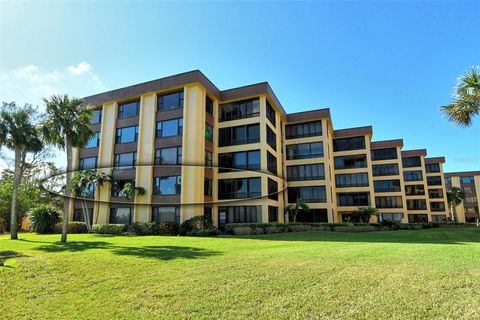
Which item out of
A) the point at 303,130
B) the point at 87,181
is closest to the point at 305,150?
the point at 303,130

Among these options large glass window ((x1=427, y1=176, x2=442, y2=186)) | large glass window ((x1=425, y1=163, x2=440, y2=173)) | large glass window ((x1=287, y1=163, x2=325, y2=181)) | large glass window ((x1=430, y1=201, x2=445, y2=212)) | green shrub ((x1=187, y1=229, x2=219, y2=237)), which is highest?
large glass window ((x1=425, y1=163, x2=440, y2=173))

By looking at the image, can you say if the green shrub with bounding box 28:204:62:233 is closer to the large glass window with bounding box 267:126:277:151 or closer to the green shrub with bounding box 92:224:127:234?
the green shrub with bounding box 92:224:127:234

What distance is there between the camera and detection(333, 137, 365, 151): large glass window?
4950cm

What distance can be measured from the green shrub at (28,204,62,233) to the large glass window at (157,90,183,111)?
594 inches

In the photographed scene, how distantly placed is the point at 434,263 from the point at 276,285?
5108mm

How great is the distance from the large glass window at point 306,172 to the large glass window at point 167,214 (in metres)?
18.8

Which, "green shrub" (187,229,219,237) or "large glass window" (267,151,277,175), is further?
"large glass window" (267,151,277,175)

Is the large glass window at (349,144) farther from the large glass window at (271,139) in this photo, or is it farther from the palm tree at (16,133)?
the palm tree at (16,133)

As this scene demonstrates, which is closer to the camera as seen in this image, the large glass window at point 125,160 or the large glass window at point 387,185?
the large glass window at point 125,160

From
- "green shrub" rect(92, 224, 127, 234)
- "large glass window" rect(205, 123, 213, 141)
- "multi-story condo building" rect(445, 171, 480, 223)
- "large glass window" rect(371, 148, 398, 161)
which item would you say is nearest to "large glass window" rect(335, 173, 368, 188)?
"large glass window" rect(371, 148, 398, 161)

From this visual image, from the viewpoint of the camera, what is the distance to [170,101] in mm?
33438

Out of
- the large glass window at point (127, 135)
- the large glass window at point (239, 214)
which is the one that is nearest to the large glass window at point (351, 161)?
the large glass window at point (239, 214)

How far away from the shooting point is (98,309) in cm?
700

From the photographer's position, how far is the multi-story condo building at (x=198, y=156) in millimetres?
31008
